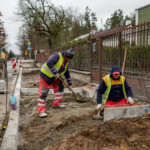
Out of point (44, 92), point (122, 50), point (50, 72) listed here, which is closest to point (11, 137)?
point (44, 92)

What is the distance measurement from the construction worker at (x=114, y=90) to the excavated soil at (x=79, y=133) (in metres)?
0.52

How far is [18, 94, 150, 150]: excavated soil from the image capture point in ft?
9.39

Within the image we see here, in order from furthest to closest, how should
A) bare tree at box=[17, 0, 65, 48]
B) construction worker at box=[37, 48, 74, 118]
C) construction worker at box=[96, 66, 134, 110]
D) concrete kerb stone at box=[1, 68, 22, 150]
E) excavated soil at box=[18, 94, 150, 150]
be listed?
bare tree at box=[17, 0, 65, 48]
construction worker at box=[37, 48, 74, 118]
construction worker at box=[96, 66, 134, 110]
excavated soil at box=[18, 94, 150, 150]
concrete kerb stone at box=[1, 68, 22, 150]

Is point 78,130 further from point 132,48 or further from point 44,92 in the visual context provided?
point 132,48

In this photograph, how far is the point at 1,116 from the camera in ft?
14.8

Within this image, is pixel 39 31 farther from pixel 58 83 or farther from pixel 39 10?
pixel 58 83

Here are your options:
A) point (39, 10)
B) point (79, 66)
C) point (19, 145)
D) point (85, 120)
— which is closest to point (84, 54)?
point (79, 66)

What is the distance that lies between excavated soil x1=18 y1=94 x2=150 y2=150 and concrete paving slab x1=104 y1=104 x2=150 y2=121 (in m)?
0.16

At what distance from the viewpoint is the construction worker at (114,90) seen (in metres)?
4.29

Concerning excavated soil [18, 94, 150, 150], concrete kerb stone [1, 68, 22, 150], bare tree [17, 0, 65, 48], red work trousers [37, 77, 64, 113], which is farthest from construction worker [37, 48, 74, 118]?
bare tree [17, 0, 65, 48]

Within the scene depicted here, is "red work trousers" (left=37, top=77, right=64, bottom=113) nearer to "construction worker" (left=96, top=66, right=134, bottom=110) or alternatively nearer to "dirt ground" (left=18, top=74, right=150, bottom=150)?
"dirt ground" (left=18, top=74, right=150, bottom=150)

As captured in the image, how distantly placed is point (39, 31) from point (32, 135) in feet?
84.3

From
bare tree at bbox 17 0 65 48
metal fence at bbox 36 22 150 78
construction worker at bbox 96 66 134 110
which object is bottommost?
construction worker at bbox 96 66 134 110

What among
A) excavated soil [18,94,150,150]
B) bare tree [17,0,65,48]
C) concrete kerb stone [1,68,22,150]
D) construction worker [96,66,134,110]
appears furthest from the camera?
bare tree [17,0,65,48]
